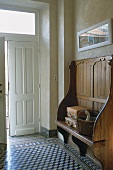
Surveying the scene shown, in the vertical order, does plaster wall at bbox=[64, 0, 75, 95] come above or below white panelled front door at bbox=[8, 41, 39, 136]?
above

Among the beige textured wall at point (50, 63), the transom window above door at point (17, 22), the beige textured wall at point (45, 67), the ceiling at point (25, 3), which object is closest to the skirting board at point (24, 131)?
the beige textured wall at point (45, 67)

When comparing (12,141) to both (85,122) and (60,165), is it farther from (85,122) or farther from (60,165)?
(85,122)

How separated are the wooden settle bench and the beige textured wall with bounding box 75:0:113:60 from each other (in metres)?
0.15

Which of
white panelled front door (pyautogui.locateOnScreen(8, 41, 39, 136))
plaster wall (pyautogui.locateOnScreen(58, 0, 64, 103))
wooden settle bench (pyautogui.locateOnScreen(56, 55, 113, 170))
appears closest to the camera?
wooden settle bench (pyautogui.locateOnScreen(56, 55, 113, 170))

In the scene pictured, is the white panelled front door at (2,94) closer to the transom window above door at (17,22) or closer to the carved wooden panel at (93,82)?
the transom window above door at (17,22)

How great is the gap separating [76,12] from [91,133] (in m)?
2.27

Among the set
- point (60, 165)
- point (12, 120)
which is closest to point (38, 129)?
point (12, 120)

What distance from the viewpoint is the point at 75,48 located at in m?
3.90

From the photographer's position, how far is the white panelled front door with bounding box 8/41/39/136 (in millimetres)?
4477

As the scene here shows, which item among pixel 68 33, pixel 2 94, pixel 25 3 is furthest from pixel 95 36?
pixel 2 94

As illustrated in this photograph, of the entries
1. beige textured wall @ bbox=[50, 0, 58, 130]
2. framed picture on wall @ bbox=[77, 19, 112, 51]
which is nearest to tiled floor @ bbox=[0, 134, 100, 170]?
beige textured wall @ bbox=[50, 0, 58, 130]

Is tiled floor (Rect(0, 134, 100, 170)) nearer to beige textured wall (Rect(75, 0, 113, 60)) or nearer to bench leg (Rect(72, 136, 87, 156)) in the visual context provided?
bench leg (Rect(72, 136, 87, 156))

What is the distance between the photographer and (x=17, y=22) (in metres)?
4.52

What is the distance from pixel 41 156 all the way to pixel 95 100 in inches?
48.8
